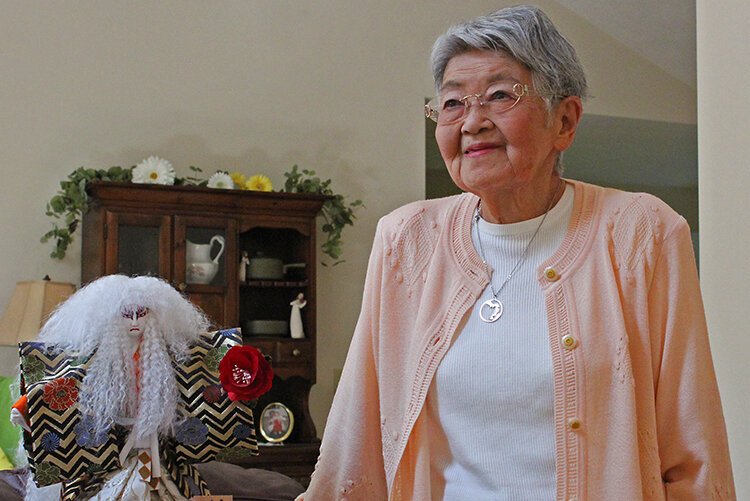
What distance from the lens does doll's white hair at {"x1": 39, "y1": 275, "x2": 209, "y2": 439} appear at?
6.96ft

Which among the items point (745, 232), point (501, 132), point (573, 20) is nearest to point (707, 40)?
point (745, 232)

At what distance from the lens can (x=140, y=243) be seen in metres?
4.97

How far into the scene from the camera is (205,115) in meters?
5.54

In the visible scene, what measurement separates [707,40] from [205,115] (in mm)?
3656

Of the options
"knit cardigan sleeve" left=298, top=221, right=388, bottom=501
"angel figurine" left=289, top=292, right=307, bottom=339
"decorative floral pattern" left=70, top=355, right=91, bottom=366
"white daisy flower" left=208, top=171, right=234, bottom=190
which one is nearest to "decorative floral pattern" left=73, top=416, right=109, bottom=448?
"decorative floral pattern" left=70, top=355, right=91, bottom=366

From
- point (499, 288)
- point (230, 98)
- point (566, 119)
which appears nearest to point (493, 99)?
point (566, 119)

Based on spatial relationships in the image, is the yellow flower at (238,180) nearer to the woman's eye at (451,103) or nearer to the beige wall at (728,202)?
the beige wall at (728,202)

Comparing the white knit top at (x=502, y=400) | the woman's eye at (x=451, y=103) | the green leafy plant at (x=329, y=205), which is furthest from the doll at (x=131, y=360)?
the green leafy plant at (x=329, y=205)

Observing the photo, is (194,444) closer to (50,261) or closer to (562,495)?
(562,495)

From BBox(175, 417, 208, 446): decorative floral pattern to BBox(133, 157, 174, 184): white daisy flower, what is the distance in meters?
2.94

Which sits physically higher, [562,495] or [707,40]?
[707,40]

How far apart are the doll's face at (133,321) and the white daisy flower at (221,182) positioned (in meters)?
2.92

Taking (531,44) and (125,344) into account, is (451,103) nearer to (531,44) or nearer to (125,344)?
(531,44)

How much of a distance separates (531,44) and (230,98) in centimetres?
428
